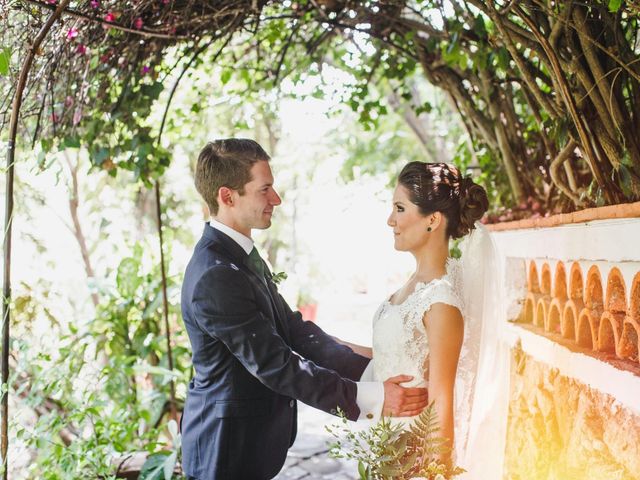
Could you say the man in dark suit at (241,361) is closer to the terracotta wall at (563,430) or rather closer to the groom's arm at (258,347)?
the groom's arm at (258,347)

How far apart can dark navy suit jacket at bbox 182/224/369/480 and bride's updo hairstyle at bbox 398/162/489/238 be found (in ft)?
2.10

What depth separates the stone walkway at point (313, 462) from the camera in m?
3.84

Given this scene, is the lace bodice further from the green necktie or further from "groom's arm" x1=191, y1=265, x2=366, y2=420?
the green necktie

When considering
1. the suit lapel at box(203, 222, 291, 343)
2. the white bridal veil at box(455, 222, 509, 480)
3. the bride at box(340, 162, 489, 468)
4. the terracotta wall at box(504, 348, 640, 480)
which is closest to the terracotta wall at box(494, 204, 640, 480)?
the terracotta wall at box(504, 348, 640, 480)

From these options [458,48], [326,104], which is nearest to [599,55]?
[458,48]

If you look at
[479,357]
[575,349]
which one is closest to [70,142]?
[479,357]

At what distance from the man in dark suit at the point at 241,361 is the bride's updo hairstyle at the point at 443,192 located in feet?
1.71

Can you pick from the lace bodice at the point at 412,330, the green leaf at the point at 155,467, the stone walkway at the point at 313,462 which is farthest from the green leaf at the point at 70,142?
the stone walkway at the point at 313,462

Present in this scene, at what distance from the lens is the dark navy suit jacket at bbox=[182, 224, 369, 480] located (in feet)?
7.11

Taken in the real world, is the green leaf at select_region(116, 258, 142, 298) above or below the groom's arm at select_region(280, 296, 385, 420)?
above

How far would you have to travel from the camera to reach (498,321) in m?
2.46

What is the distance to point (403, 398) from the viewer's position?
7.27ft

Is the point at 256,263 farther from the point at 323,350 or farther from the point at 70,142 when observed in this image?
the point at 70,142

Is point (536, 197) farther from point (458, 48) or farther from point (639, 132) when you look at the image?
point (639, 132)
